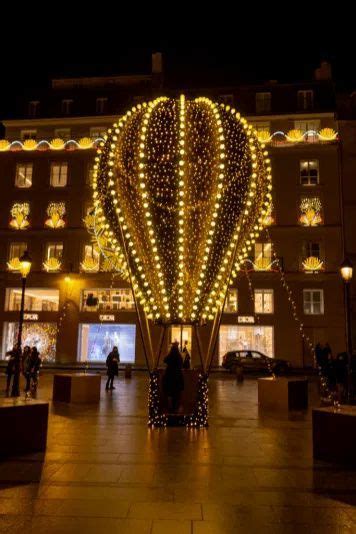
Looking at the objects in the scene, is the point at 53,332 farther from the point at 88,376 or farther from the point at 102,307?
the point at 88,376

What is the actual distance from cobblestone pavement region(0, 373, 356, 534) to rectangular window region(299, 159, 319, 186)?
84.7ft

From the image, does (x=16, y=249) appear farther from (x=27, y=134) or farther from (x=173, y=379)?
(x=173, y=379)

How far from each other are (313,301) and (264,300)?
327cm

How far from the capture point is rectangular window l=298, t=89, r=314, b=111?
117ft

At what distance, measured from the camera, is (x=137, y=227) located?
11297 millimetres

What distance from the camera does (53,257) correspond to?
3400cm

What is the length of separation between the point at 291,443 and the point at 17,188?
3146 cm

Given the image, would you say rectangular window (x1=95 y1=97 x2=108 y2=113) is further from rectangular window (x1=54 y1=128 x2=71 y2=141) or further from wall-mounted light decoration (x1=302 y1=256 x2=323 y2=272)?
wall-mounted light decoration (x1=302 y1=256 x2=323 y2=272)

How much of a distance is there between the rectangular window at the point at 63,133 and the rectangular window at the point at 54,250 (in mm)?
8639

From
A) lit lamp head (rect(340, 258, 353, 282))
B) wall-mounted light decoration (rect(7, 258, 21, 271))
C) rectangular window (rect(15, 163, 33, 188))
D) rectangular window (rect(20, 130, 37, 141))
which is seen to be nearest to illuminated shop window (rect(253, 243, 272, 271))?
wall-mounted light decoration (rect(7, 258, 21, 271))

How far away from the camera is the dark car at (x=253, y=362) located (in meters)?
28.4

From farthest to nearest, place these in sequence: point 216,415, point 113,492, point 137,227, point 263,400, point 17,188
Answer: point 17,188 < point 263,400 < point 216,415 < point 137,227 < point 113,492

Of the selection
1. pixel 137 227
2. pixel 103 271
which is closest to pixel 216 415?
pixel 137 227

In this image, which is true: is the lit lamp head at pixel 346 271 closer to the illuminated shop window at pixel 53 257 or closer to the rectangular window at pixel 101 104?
the illuminated shop window at pixel 53 257
